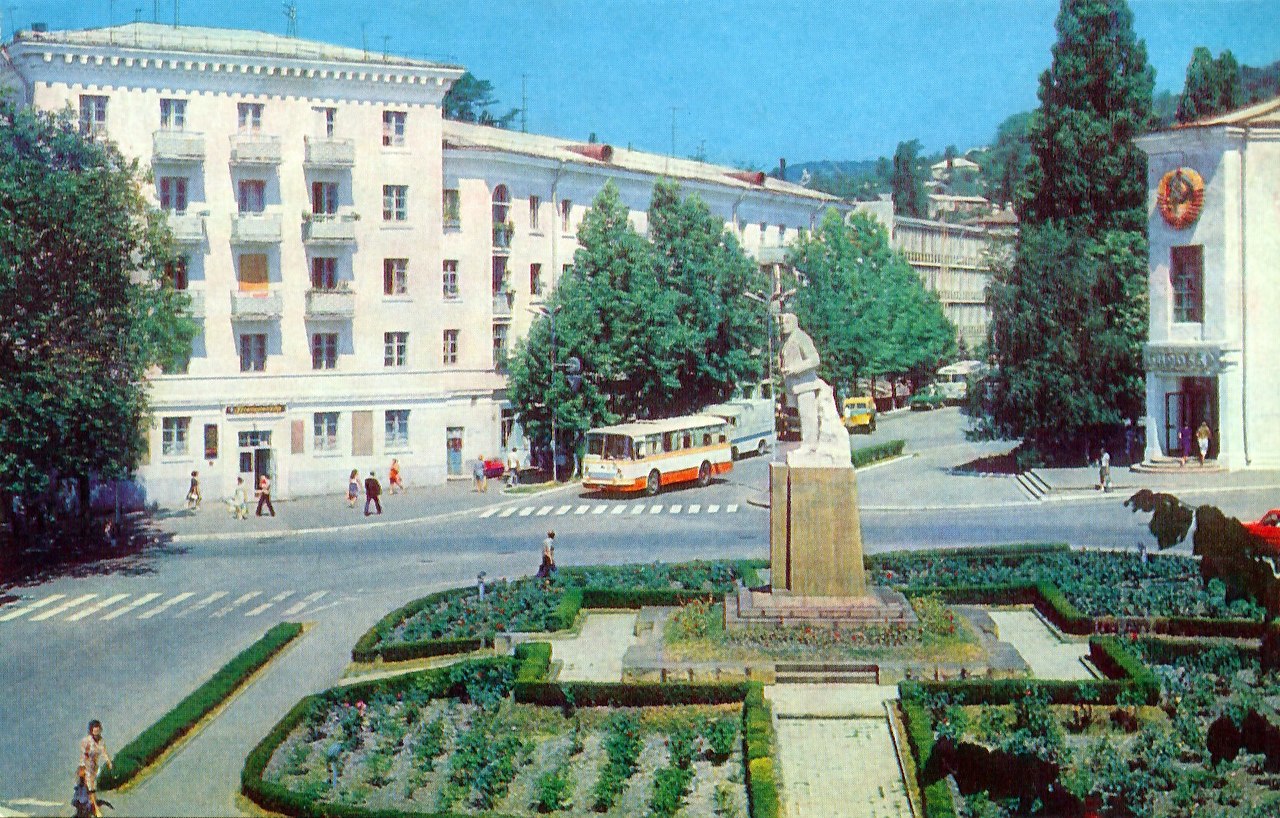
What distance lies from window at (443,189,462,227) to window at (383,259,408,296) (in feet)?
9.95

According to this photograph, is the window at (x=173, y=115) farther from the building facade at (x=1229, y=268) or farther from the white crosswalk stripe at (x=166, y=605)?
the building facade at (x=1229, y=268)

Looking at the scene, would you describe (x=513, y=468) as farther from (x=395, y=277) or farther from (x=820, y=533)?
(x=820, y=533)

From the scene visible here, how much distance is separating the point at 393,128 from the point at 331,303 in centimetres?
725

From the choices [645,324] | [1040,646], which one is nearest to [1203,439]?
[645,324]

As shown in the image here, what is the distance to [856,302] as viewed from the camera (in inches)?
3184

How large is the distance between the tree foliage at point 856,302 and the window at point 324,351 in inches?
1114

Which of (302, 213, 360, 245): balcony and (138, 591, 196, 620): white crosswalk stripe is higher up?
(302, 213, 360, 245): balcony

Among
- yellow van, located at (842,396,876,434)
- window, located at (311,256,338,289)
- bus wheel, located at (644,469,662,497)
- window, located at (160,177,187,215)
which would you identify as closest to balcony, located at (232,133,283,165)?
window, located at (160,177,187,215)

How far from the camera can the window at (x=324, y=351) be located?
183 ft

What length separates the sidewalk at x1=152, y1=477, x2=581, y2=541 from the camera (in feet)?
156

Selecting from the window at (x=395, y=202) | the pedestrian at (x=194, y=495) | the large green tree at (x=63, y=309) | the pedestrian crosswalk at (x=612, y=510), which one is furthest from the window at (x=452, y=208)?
the large green tree at (x=63, y=309)

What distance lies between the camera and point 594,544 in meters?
42.9

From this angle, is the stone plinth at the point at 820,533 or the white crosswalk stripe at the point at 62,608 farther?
the white crosswalk stripe at the point at 62,608

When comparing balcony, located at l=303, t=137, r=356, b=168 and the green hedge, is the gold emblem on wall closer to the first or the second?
balcony, located at l=303, t=137, r=356, b=168
